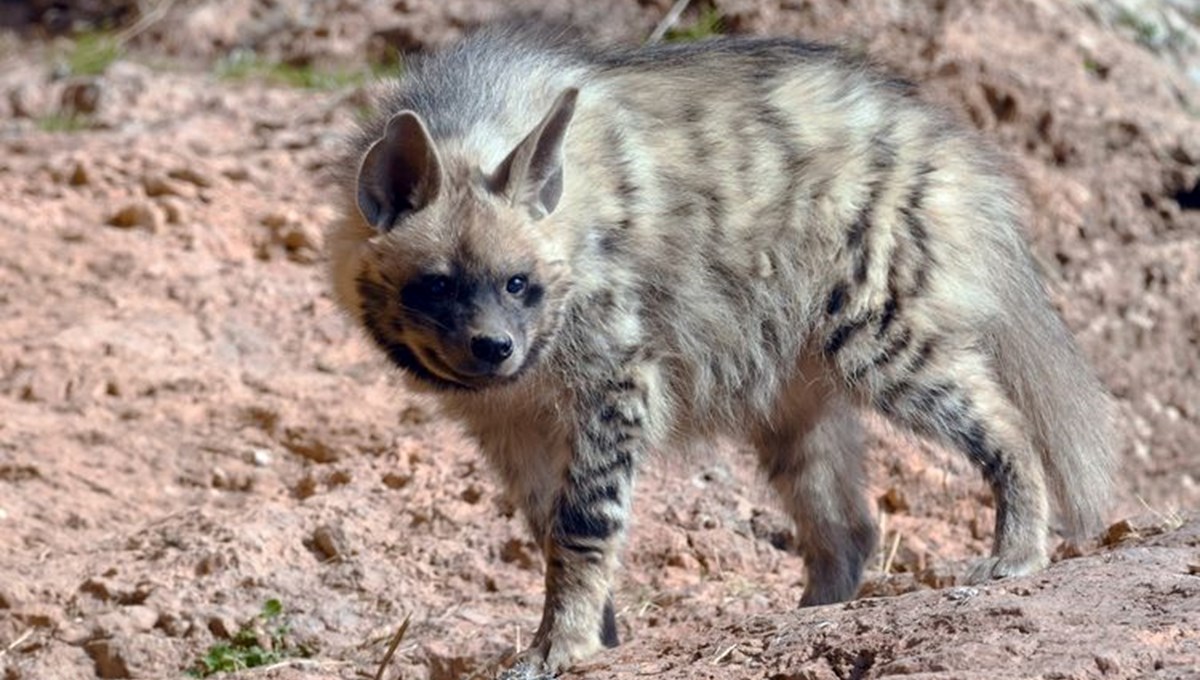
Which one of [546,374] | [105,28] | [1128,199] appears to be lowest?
[105,28]

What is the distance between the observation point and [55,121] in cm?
852

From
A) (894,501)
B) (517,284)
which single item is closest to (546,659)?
(517,284)

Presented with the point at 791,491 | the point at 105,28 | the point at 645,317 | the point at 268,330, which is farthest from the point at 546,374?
the point at 105,28

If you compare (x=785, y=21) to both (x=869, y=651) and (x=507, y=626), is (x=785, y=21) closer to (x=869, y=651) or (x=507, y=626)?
(x=507, y=626)

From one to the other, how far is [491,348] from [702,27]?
13.9 feet

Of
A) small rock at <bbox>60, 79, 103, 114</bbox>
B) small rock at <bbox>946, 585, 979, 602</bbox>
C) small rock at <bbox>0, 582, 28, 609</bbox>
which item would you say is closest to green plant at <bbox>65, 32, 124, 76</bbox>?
small rock at <bbox>60, 79, 103, 114</bbox>

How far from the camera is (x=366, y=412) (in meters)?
6.60

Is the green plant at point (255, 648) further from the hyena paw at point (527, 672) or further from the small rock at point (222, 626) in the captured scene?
the hyena paw at point (527, 672)

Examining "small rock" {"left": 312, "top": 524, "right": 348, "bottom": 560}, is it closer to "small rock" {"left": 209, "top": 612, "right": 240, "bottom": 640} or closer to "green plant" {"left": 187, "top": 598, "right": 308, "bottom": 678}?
"green plant" {"left": 187, "top": 598, "right": 308, "bottom": 678}

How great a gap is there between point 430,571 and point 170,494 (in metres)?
0.98

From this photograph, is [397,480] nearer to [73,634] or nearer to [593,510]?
[73,634]

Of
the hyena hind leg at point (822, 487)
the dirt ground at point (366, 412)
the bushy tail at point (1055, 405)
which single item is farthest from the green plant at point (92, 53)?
the bushy tail at point (1055, 405)

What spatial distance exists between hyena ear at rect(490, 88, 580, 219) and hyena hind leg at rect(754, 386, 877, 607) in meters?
1.06

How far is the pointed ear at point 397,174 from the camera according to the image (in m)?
4.55
